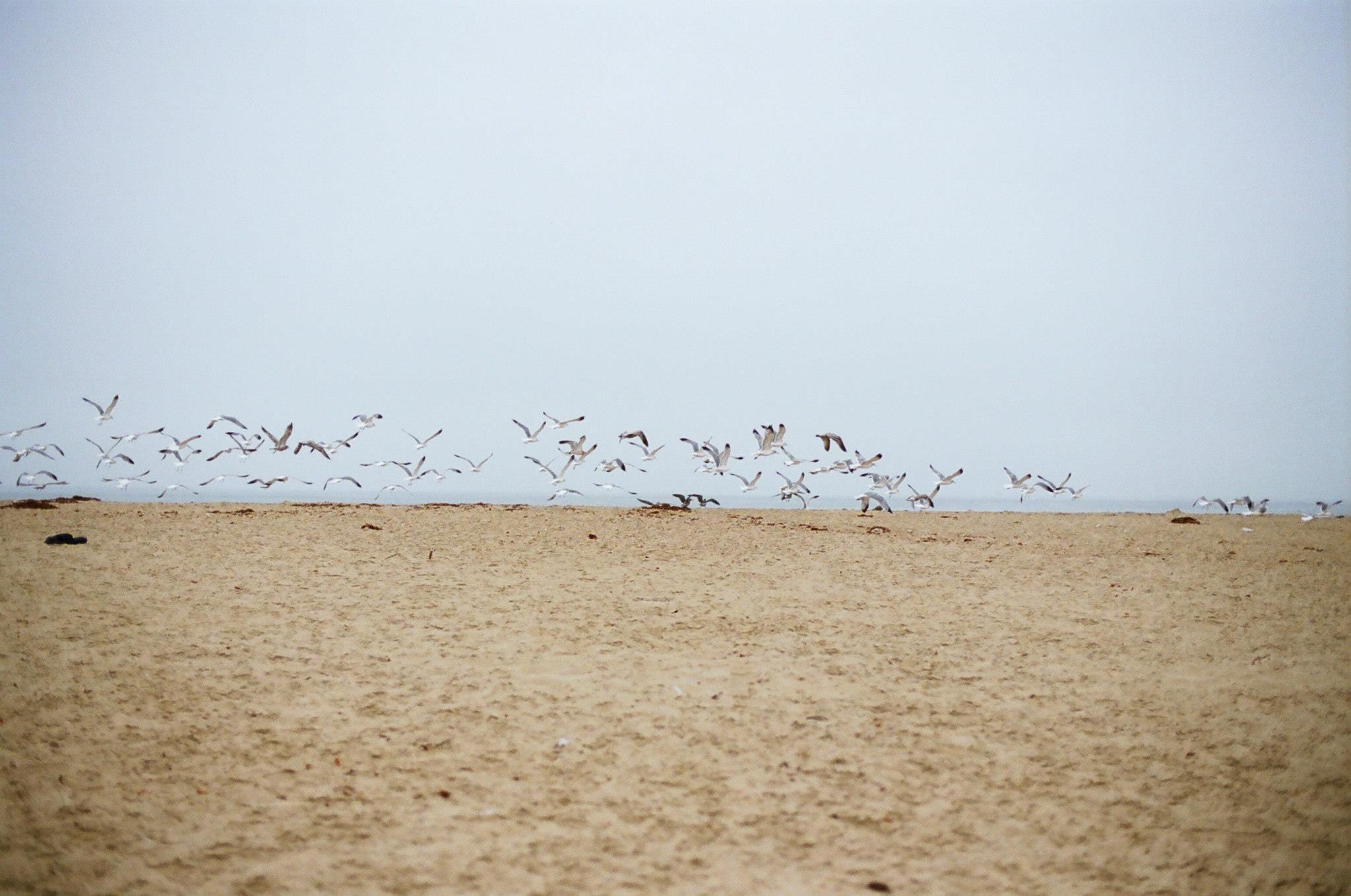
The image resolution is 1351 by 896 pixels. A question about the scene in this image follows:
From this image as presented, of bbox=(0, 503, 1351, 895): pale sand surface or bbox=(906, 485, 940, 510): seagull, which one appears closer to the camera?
bbox=(0, 503, 1351, 895): pale sand surface

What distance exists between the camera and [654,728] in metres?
6.03

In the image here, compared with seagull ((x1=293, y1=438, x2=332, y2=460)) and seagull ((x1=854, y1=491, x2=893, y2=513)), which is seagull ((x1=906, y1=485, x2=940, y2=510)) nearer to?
seagull ((x1=854, y1=491, x2=893, y2=513))

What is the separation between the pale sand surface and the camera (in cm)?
457

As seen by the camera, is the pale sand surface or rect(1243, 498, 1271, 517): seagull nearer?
the pale sand surface

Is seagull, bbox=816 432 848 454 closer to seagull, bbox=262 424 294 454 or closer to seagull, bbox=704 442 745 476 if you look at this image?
seagull, bbox=704 442 745 476

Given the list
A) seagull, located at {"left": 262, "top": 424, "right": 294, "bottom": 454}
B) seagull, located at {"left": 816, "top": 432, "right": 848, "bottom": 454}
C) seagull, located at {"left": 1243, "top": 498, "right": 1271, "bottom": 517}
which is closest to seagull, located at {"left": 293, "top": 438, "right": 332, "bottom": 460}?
seagull, located at {"left": 262, "top": 424, "right": 294, "bottom": 454}

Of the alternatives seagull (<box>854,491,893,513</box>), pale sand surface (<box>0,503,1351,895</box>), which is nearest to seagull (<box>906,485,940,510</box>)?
seagull (<box>854,491,893,513</box>)

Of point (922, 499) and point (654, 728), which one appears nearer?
point (654, 728)

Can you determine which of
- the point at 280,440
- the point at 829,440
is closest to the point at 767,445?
the point at 829,440

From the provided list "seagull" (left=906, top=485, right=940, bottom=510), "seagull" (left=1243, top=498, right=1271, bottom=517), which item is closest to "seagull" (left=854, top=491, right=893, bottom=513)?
"seagull" (left=906, top=485, right=940, bottom=510)

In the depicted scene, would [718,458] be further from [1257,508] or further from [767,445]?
[1257,508]

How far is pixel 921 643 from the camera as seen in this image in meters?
8.13

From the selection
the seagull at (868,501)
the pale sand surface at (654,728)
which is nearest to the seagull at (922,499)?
the seagull at (868,501)

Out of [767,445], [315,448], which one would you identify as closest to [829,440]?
[767,445]
